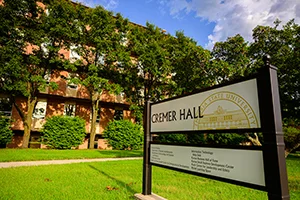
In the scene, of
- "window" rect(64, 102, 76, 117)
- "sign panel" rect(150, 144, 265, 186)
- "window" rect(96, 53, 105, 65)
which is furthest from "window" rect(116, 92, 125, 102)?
"sign panel" rect(150, 144, 265, 186)

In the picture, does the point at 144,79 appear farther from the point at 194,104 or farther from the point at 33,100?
the point at 194,104

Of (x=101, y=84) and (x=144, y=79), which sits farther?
(x=144, y=79)

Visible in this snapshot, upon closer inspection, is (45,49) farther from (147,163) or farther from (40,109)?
(147,163)

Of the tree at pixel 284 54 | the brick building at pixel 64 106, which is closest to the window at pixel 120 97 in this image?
the brick building at pixel 64 106

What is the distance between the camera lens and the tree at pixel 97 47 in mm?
19016

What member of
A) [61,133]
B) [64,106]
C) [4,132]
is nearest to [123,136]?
[61,133]

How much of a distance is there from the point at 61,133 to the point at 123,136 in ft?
→ 17.0

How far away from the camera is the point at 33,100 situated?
18.1 meters

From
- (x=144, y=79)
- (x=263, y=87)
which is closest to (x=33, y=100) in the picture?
(x=144, y=79)

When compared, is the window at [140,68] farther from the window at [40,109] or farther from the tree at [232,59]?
the window at [40,109]

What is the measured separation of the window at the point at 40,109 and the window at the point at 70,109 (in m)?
2.03

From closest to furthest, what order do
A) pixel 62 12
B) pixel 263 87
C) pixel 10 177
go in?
pixel 263 87, pixel 10 177, pixel 62 12

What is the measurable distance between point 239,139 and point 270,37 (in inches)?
439

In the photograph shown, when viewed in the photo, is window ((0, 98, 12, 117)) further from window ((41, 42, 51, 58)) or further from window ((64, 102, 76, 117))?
window ((41, 42, 51, 58))
